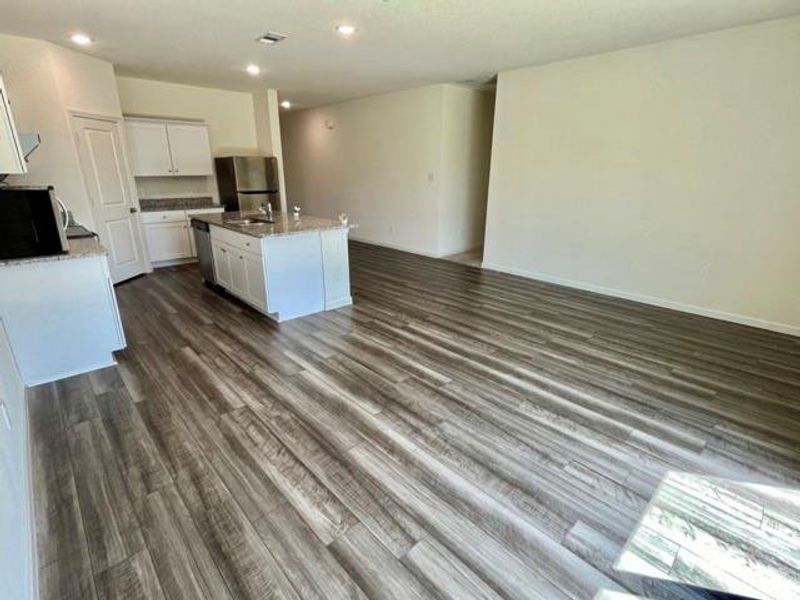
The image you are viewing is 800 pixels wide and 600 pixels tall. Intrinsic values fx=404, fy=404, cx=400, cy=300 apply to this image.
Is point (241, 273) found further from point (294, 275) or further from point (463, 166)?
point (463, 166)

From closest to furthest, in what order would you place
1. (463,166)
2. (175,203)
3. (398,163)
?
(175,203) → (463,166) → (398,163)

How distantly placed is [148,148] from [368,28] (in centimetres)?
370

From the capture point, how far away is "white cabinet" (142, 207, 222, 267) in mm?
5523

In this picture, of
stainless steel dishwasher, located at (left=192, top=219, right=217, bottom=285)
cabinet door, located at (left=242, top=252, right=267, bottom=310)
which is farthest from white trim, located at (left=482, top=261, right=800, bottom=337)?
stainless steel dishwasher, located at (left=192, top=219, right=217, bottom=285)

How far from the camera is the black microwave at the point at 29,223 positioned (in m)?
2.49

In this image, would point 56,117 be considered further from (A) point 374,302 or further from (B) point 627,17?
(B) point 627,17

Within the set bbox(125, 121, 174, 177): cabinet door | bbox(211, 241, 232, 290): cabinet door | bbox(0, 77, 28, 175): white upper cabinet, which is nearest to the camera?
bbox(0, 77, 28, 175): white upper cabinet

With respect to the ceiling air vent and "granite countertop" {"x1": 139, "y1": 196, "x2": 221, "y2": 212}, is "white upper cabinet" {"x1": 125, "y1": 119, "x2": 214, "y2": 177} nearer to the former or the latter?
"granite countertop" {"x1": 139, "y1": 196, "x2": 221, "y2": 212}

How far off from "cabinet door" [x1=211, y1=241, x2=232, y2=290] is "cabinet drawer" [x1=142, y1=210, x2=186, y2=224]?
5.31 feet

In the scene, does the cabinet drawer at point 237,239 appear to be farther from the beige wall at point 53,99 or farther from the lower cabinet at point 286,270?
the beige wall at point 53,99

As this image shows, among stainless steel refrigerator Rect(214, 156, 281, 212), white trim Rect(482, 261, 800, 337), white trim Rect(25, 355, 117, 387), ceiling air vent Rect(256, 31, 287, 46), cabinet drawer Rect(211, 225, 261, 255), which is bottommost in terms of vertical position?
white trim Rect(25, 355, 117, 387)

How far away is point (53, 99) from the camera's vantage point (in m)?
4.04

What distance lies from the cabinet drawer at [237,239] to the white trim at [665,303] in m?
3.38

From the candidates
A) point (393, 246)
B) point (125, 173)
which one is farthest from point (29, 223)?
point (393, 246)
